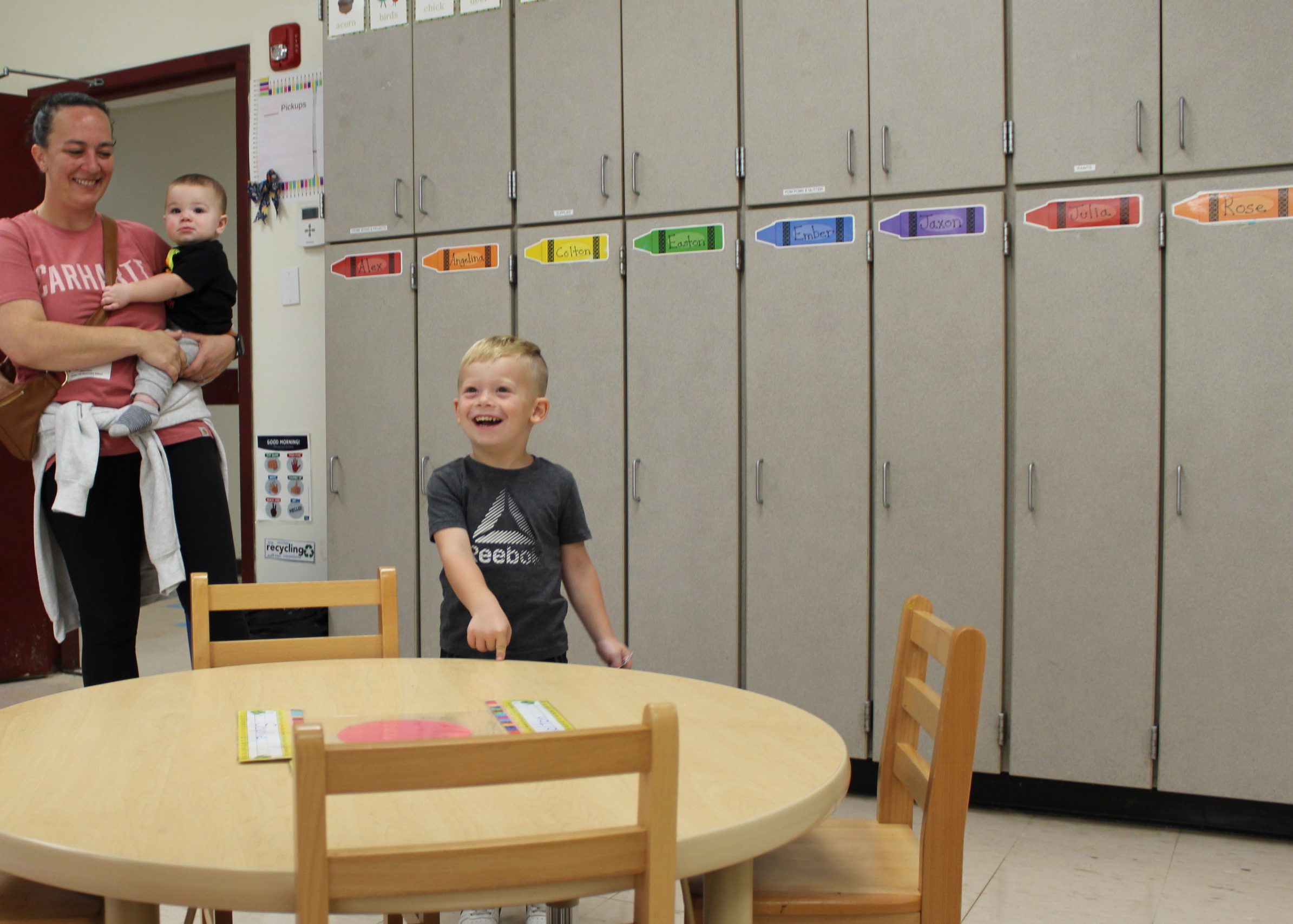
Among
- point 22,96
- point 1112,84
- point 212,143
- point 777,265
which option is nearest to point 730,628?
point 777,265

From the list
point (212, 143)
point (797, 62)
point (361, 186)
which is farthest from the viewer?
point (212, 143)

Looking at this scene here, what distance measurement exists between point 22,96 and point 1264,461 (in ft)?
16.2

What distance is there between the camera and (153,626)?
587cm

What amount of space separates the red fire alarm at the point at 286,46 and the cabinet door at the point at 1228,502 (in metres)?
3.20

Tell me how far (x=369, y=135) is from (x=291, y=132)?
66cm

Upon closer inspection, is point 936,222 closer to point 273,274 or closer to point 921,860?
point 921,860

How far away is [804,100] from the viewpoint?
3100mm

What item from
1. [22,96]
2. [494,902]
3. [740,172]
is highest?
[22,96]

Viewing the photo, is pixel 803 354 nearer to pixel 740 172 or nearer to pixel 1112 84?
pixel 740 172

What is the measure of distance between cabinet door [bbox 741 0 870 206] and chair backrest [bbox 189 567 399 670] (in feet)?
5.95

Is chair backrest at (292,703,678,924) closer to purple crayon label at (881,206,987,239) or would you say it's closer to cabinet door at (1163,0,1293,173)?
purple crayon label at (881,206,987,239)

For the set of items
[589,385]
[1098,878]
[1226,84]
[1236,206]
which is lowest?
[1098,878]

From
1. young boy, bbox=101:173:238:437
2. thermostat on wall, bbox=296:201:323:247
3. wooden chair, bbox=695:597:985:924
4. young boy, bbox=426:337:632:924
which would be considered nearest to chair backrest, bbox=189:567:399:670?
young boy, bbox=426:337:632:924

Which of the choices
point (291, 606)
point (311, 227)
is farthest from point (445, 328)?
point (291, 606)
